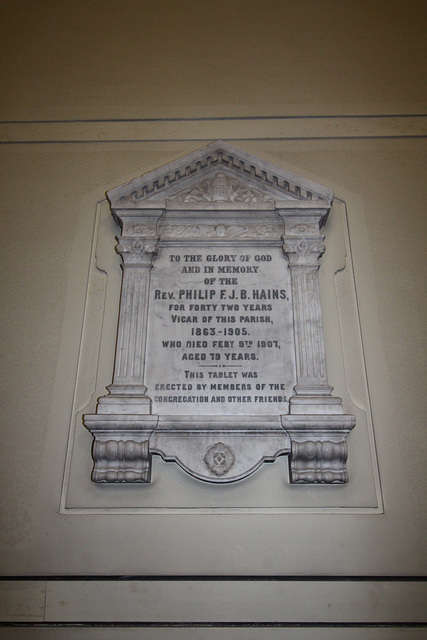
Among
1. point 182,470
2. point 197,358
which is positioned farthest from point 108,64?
point 182,470

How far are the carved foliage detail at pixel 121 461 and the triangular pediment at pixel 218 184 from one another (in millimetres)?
1621

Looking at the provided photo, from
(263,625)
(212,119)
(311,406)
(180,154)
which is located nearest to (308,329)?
(311,406)

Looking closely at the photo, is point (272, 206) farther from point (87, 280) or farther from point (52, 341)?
point (52, 341)

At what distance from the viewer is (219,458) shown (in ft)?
9.30

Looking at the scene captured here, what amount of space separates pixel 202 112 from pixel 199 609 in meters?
3.58

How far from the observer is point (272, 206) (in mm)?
3502

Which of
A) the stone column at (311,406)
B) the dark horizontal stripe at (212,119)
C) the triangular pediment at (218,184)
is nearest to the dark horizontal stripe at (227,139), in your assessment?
the dark horizontal stripe at (212,119)

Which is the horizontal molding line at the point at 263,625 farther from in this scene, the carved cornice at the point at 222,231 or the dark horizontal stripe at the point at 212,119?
the dark horizontal stripe at the point at 212,119

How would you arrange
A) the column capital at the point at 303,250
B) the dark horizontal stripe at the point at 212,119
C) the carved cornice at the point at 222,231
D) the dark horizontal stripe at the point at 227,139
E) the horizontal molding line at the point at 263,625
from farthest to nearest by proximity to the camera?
1. the dark horizontal stripe at the point at 212,119
2. the dark horizontal stripe at the point at 227,139
3. the carved cornice at the point at 222,231
4. the column capital at the point at 303,250
5. the horizontal molding line at the point at 263,625

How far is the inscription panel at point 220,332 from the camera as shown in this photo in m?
3.01

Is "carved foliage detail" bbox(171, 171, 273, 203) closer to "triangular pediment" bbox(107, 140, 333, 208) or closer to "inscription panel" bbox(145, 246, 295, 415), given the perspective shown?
"triangular pediment" bbox(107, 140, 333, 208)

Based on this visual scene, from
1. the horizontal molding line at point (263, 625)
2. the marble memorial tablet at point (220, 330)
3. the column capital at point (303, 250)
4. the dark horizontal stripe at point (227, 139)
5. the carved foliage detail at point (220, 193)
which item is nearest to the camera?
the horizontal molding line at point (263, 625)

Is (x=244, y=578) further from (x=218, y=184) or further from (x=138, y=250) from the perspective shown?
(x=218, y=184)

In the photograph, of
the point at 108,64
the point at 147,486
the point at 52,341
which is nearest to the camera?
the point at 147,486
